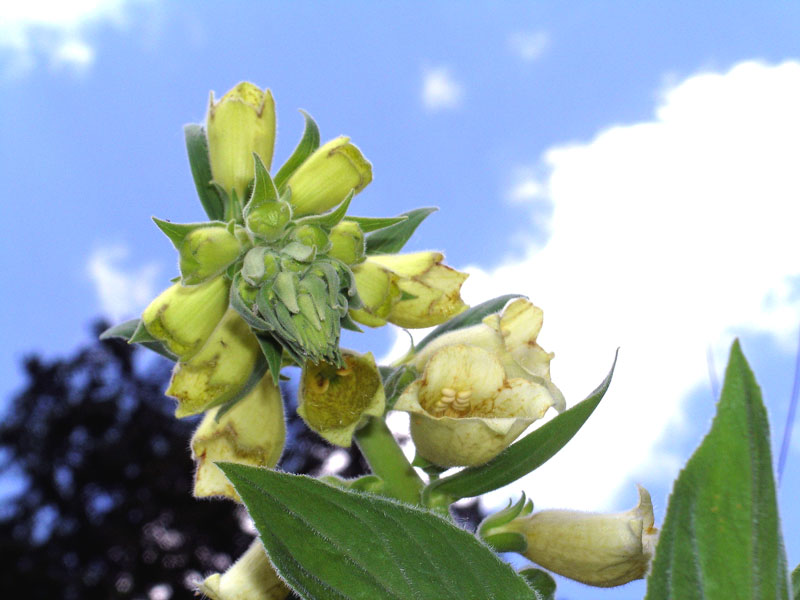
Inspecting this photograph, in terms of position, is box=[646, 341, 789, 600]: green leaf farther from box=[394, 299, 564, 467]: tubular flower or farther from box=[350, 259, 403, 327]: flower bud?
box=[350, 259, 403, 327]: flower bud

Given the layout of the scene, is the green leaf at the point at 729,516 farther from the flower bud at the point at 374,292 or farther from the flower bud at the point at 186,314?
the flower bud at the point at 186,314

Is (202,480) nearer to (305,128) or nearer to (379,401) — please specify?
(379,401)

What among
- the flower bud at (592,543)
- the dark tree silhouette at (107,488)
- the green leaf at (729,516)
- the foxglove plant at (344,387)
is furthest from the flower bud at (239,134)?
the dark tree silhouette at (107,488)

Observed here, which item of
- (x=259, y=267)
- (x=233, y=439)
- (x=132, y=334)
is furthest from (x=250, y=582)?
(x=259, y=267)

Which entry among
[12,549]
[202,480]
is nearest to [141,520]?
[12,549]

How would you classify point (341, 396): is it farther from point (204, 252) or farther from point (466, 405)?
point (204, 252)

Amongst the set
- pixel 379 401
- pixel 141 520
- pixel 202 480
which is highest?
pixel 141 520
